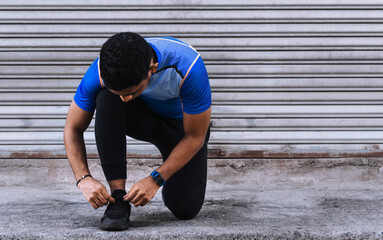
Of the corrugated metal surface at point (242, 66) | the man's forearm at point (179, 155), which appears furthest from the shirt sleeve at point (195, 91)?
the corrugated metal surface at point (242, 66)

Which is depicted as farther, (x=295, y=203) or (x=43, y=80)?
(x=43, y=80)

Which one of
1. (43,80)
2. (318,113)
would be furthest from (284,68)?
(43,80)

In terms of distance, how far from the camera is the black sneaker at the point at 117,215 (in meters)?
2.21

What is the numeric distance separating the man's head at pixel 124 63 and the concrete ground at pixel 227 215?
0.82 metres

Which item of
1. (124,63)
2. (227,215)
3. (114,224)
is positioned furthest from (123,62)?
(227,215)

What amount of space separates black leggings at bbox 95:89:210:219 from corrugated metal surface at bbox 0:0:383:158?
1.45m

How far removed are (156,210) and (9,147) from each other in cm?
187

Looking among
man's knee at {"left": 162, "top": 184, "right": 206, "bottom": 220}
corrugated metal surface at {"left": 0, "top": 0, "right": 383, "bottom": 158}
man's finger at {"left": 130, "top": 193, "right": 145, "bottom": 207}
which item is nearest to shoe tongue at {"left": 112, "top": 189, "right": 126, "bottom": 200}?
man's finger at {"left": 130, "top": 193, "right": 145, "bottom": 207}

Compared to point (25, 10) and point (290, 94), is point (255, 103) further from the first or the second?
point (25, 10)

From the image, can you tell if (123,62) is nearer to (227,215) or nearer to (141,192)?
(141,192)

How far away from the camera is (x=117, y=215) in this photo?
222cm

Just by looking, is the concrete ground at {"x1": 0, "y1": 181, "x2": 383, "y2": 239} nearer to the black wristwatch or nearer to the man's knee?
the man's knee

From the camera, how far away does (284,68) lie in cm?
401

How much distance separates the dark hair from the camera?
180 cm
